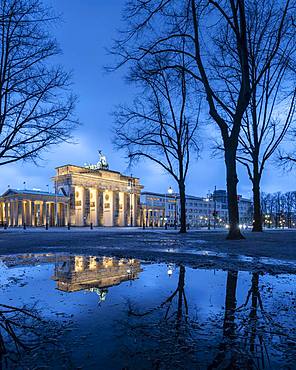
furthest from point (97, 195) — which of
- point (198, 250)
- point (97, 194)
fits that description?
point (198, 250)

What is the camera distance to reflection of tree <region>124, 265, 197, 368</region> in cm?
186

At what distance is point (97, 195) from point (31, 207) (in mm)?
21735

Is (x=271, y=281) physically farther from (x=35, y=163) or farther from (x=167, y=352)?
(x=35, y=163)

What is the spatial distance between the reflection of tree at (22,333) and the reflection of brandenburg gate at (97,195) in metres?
77.6

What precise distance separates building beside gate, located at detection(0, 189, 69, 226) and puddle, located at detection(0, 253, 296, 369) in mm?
75083

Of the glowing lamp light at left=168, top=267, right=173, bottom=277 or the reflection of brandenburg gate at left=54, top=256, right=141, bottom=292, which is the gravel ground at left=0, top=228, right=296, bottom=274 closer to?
the glowing lamp light at left=168, top=267, right=173, bottom=277

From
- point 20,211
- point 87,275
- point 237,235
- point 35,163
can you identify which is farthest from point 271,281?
point 20,211

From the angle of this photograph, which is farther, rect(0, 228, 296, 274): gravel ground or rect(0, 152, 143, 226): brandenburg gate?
rect(0, 152, 143, 226): brandenburg gate

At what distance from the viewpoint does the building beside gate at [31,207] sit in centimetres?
7856

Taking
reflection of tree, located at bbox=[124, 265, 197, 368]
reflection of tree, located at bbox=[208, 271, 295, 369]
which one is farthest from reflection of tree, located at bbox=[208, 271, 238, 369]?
reflection of tree, located at bbox=[124, 265, 197, 368]

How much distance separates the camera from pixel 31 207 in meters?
80.4

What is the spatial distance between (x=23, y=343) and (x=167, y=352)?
101 centimetres

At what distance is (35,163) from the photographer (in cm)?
1655

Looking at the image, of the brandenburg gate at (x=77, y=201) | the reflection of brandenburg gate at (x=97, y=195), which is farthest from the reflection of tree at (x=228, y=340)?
the reflection of brandenburg gate at (x=97, y=195)
